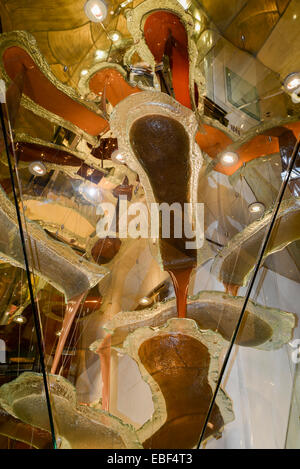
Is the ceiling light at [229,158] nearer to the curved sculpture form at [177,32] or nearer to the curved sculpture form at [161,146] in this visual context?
the curved sculpture form at [177,32]

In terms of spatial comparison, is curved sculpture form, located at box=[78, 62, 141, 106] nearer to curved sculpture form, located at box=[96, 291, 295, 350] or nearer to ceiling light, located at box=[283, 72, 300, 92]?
ceiling light, located at box=[283, 72, 300, 92]

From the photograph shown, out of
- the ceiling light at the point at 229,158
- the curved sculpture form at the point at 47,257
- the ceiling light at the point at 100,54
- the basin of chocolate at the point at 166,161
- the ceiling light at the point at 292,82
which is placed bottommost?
the curved sculpture form at the point at 47,257

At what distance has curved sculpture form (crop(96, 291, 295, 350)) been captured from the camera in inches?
65.1

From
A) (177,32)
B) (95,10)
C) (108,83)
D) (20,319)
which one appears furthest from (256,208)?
(95,10)

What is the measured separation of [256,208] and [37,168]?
66.3 inches

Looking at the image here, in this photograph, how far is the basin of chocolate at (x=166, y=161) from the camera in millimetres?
1388

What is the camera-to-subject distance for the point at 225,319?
5.58ft

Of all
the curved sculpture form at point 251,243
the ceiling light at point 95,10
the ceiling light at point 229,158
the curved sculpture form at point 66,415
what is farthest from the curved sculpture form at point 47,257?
the ceiling light at point 95,10

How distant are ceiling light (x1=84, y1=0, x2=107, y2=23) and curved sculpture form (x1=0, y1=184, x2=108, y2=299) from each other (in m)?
1.92

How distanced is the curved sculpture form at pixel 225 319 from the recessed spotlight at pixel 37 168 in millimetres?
1432

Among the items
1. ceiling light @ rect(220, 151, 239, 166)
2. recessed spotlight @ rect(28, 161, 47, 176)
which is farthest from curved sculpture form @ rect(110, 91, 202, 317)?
recessed spotlight @ rect(28, 161, 47, 176)

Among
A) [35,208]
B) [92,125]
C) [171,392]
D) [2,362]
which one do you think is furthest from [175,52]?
[2,362]

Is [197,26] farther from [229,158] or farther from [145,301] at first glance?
[145,301]
